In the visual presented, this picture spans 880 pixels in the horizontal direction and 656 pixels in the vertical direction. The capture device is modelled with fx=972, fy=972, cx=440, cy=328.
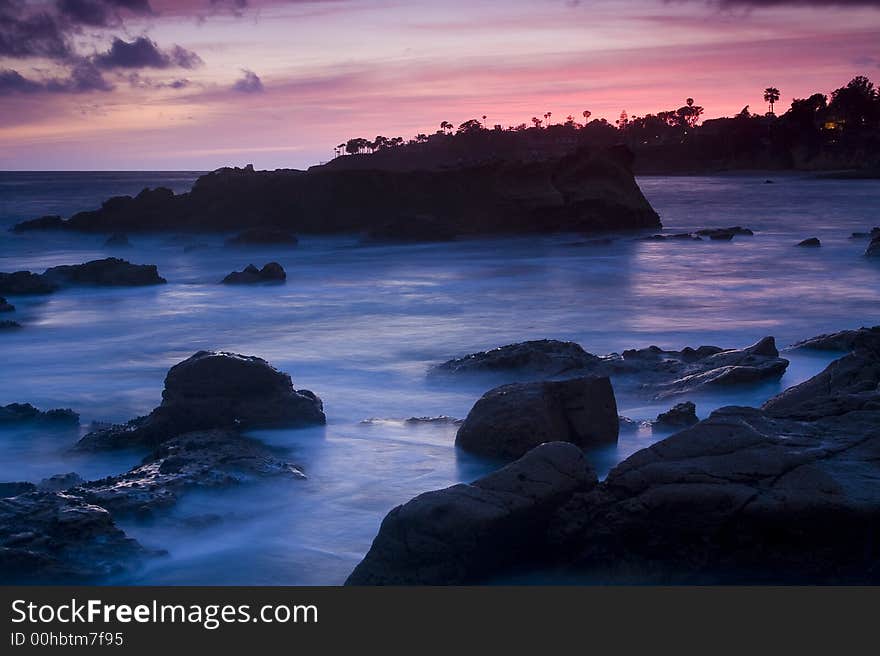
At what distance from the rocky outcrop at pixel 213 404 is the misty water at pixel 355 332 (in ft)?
0.70

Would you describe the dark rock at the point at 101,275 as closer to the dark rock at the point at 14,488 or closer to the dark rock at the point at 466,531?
the dark rock at the point at 14,488

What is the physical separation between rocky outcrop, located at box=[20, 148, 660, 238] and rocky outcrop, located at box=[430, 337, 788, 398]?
22.1 m

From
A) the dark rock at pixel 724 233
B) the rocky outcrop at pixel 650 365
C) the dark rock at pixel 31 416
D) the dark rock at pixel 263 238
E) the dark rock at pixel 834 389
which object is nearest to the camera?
the dark rock at pixel 834 389

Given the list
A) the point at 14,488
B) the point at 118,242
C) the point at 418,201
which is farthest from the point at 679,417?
the point at 418,201

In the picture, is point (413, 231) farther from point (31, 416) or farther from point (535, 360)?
point (31, 416)

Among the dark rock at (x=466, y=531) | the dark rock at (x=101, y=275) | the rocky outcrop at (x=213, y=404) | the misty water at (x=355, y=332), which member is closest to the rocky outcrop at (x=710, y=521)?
the dark rock at (x=466, y=531)

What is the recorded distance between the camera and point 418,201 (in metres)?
34.6

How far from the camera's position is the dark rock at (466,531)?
4742 millimetres

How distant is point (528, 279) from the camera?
21.8 metres

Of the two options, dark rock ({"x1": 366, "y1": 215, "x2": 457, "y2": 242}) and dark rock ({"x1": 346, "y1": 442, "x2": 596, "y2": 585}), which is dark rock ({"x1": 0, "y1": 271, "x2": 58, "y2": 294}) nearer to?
dark rock ({"x1": 366, "y1": 215, "x2": 457, "y2": 242})

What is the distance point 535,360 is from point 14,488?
5007mm

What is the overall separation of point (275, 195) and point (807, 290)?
21528mm

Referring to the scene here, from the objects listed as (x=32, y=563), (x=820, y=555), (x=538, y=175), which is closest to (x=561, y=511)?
(x=820, y=555)

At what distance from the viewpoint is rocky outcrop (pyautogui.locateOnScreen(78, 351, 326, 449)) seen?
25.2 feet
